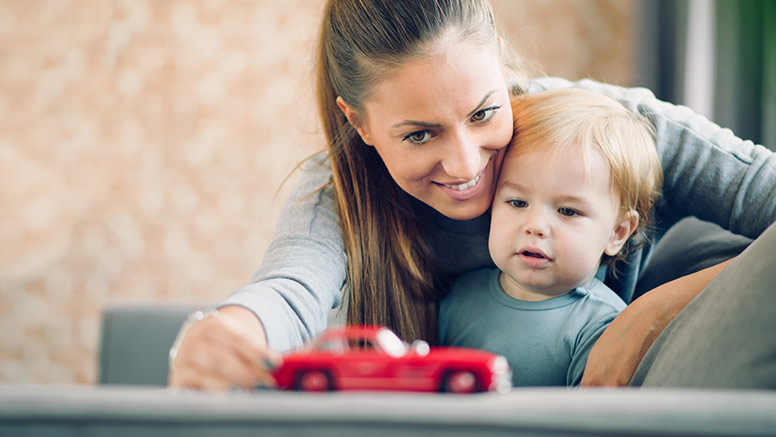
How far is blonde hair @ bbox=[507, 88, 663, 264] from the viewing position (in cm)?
123

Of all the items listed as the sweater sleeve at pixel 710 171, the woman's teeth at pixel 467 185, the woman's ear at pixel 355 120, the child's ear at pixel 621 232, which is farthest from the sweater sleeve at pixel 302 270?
the sweater sleeve at pixel 710 171

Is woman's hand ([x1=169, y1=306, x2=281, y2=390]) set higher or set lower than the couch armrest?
higher

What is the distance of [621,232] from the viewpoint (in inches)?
51.9

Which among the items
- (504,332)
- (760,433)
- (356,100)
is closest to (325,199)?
(356,100)

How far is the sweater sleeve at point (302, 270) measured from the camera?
97 cm

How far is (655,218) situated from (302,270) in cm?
79

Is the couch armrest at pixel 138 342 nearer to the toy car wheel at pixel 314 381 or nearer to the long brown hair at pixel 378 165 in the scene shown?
the long brown hair at pixel 378 165

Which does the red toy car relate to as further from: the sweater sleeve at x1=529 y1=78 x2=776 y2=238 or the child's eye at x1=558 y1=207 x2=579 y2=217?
the sweater sleeve at x1=529 y1=78 x2=776 y2=238

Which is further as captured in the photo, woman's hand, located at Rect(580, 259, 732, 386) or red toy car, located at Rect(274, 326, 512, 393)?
woman's hand, located at Rect(580, 259, 732, 386)

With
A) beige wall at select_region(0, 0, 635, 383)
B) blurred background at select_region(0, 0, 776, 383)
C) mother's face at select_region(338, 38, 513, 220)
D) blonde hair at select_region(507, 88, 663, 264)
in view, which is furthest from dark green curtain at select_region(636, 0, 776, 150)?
mother's face at select_region(338, 38, 513, 220)

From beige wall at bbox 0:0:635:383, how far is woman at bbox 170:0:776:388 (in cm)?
185

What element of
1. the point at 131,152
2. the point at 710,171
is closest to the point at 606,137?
the point at 710,171

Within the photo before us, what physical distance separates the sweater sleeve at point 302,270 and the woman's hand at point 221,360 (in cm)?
15

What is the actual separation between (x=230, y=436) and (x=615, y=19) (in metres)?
3.24
